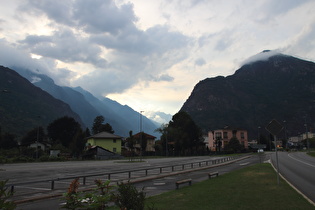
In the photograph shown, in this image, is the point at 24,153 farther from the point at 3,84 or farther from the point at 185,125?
the point at 3,84

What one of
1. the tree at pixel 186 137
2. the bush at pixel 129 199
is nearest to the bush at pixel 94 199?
the bush at pixel 129 199

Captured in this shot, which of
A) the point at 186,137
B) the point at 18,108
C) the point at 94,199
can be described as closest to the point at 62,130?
the point at 186,137

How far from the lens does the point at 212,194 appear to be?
10.9m

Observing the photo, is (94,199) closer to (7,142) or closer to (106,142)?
(106,142)

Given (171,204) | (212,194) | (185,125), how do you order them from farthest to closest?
(185,125)
(212,194)
(171,204)

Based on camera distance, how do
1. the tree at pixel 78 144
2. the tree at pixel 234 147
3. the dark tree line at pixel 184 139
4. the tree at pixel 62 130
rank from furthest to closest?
the tree at pixel 234 147
the tree at pixel 62 130
the dark tree line at pixel 184 139
the tree at pixel 78 144

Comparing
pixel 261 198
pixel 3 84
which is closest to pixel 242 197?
pixel 261 198

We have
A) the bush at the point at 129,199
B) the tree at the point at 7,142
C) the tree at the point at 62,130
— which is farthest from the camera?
the tree at the point at 62,130

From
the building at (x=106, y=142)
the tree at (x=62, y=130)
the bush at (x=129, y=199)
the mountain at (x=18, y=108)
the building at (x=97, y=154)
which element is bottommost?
the building at (x=97, y=154)

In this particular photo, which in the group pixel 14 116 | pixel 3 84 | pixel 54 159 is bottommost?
pixel 54 159

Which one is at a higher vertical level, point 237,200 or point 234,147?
point 234,147

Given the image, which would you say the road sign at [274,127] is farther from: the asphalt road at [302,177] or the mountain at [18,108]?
the mountain at [18,108]

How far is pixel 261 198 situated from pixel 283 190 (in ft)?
7.31

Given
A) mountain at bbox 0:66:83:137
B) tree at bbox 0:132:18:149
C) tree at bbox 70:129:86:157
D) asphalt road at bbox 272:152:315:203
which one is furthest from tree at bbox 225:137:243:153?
tree at bbox 0:132:18:149
